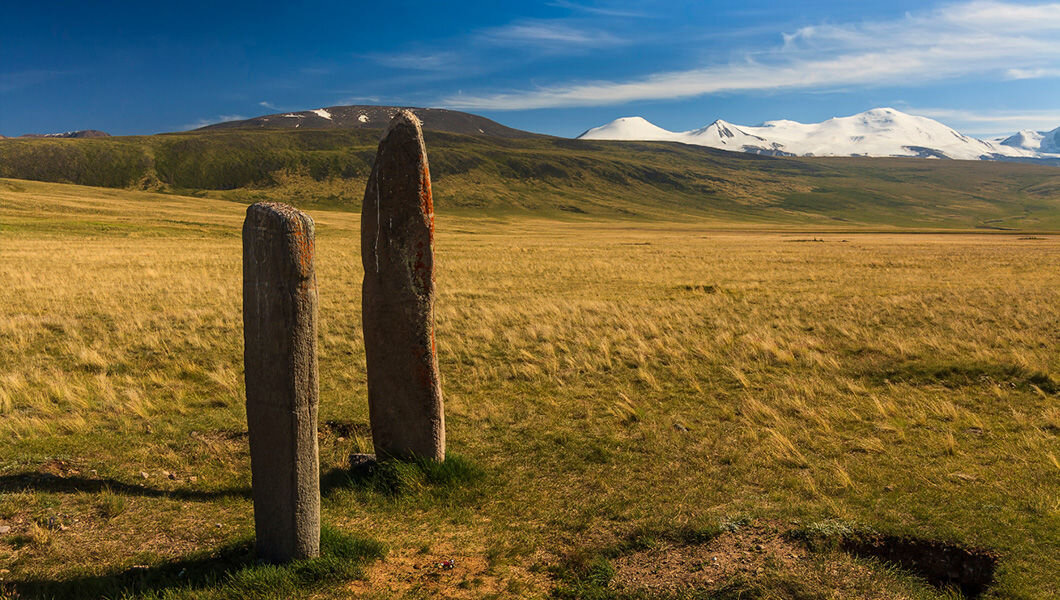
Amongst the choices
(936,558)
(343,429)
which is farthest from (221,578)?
(936,558)

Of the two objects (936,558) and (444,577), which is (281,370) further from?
(936,558)

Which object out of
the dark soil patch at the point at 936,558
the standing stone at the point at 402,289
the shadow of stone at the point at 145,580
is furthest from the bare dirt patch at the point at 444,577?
the dark soil patch at the point at 936,558

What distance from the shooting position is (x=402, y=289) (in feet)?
24.0

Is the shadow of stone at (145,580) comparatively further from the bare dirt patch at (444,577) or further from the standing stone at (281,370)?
the bare dirt patch at (444,577)

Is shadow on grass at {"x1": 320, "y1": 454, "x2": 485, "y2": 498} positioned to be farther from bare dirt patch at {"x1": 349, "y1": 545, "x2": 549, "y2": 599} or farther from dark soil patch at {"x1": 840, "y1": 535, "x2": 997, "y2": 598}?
dark soil patch at {"x1": 840, "y1": 535, "x2": 997, "y2": 598}

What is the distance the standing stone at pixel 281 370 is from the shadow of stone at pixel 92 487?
227 centimetres

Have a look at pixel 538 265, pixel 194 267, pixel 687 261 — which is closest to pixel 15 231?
pixel 194 267

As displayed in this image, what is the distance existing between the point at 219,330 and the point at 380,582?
495 inches

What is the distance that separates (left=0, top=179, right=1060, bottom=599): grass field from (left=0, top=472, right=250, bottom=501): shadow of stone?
1.5 inches

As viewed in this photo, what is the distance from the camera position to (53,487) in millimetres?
7219

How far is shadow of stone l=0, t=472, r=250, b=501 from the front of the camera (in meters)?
7.18

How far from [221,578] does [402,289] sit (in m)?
3.44

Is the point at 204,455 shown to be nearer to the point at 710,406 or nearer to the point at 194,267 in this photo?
the point at 710,406

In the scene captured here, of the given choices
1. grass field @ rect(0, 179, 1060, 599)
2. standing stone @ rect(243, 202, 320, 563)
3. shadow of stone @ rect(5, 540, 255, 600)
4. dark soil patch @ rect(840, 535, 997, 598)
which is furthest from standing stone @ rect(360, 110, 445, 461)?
dark soil patch @ rect(840, 535, 997, 598)
